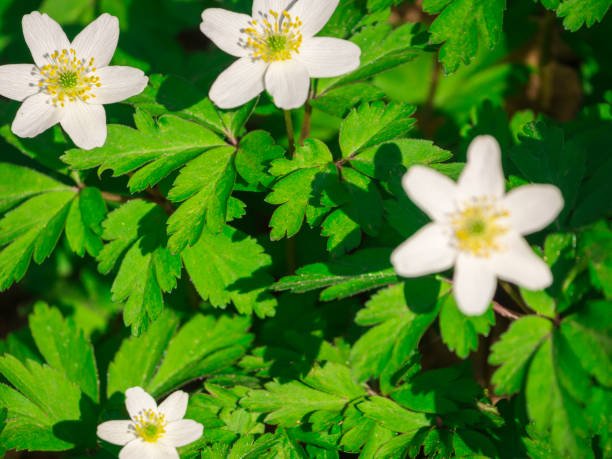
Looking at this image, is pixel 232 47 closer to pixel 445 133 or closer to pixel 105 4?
pixel 445 133

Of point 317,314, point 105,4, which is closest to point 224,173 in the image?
point 317,314

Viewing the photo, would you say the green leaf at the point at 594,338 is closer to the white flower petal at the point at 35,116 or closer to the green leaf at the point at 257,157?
the green leaf at the point at 257,157

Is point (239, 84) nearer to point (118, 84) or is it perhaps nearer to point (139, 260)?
point (118, 84)

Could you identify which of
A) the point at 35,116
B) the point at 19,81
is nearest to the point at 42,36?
the point at 19,81

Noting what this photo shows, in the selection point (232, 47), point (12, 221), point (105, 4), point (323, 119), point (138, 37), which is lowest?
point (12, 221)

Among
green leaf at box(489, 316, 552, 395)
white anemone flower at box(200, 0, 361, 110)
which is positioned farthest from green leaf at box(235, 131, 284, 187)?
green leaf at box(489, 316, 552, 395)
